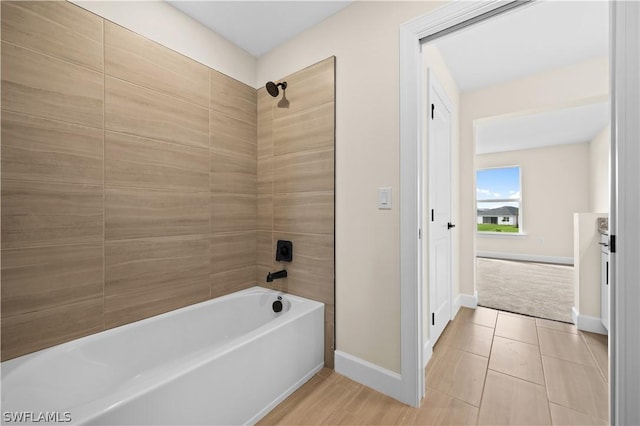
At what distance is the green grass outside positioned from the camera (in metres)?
5.92

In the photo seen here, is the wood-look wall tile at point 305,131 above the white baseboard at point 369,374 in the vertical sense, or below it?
above

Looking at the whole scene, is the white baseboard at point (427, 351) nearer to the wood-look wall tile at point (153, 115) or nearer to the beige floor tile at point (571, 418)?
the beige floor tile at point (571, 418)

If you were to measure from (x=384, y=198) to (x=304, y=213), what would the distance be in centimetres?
63

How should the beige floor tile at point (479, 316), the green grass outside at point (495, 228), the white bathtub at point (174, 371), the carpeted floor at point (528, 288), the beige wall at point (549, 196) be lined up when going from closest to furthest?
the white bathtub at point (174, 371) < the beige floor tile at point (479, 316) < the carpeted floor at point (528, 288) < the beige wall at point (549, 196) < the green grass outside at point (495, 228)

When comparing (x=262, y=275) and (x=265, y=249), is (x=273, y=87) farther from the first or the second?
(x=262, y=275)

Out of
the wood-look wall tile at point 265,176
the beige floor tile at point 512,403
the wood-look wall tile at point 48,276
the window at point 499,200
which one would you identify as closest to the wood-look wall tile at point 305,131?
the wood-look wall tile at point 265,176

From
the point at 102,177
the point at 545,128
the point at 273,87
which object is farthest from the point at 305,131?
the point at 545,128

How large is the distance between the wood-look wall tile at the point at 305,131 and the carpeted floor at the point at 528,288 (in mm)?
2670

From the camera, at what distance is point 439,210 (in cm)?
225

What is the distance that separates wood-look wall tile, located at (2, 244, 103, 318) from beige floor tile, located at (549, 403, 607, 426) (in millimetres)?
2527

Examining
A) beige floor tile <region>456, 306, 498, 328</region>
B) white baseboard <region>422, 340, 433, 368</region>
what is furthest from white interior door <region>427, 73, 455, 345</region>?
beige floor tile <region>456, 306, 498, 328</region>

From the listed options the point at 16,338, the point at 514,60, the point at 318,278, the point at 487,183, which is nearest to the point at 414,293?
the point at 318,278

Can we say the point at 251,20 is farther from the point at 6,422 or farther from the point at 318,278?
the point at 6,422

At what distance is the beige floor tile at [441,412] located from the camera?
1.36m
